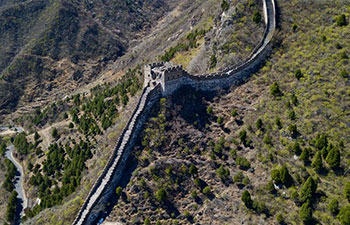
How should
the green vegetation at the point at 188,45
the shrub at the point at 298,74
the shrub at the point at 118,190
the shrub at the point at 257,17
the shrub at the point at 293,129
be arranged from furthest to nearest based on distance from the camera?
→ the green vegetation at the point at 188,45, the shrub at the point at 257,17, the shrub at the point at 298,74, the shrub at the point at 293,129, the shrub at the point at 118,190

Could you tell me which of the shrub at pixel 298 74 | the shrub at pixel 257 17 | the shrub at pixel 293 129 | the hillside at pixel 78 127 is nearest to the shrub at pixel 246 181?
the shrub at pixel 293 129

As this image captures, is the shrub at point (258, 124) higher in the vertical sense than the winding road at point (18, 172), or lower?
lower

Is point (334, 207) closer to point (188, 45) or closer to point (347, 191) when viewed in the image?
point (347, 191)

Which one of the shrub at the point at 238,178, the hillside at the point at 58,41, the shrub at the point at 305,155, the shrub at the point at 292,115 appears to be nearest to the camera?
the shrub at the point at 305,155

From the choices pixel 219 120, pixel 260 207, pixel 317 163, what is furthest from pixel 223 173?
pixel 317 163

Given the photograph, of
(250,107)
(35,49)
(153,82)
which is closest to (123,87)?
(153,82)

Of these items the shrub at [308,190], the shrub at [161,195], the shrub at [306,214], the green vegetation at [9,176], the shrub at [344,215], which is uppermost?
the green vegetation at [9,176]

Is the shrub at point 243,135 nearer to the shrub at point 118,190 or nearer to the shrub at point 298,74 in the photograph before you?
the shrub at point 298,74
